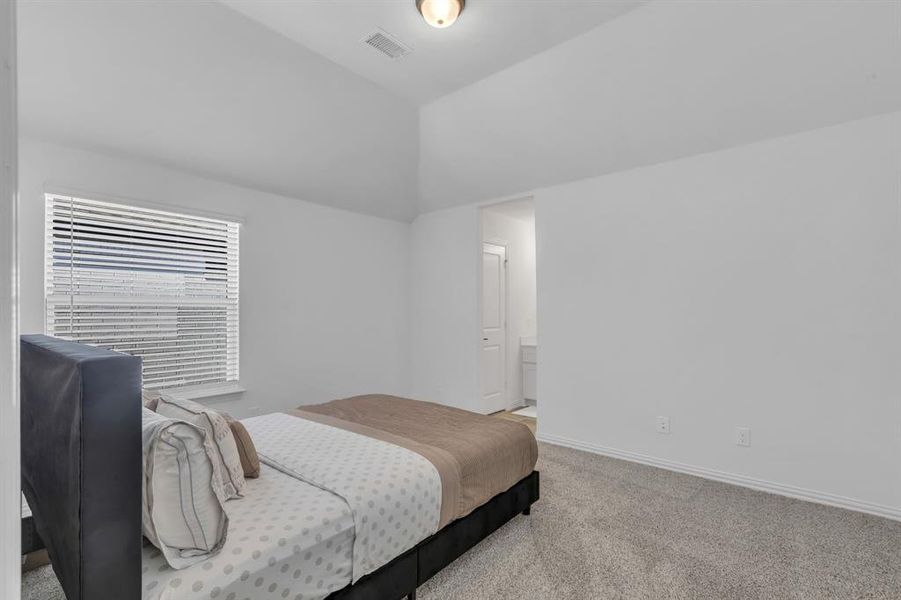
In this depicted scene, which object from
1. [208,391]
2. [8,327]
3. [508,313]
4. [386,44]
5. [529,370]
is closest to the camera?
[8,327]

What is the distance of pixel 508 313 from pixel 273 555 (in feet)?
14.1

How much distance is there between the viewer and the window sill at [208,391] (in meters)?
3.47

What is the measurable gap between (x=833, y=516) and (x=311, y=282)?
4.34 meters

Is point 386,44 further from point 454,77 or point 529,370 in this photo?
point 529,370

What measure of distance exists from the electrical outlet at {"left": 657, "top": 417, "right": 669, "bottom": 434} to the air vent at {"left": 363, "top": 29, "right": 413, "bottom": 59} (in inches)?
131

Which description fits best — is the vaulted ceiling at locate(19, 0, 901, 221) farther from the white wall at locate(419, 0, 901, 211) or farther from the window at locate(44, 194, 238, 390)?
the window at locate(44, 194, 238, 390)

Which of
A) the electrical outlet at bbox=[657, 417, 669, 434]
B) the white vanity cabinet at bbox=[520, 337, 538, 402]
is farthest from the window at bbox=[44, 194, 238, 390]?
the electrical outlet at bbox=[657, 417, 669, 434]

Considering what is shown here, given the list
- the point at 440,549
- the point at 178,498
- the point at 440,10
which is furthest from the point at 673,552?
the point at 440,10

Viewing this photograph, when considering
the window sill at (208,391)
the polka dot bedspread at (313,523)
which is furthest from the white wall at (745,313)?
the window sill at (208,391)

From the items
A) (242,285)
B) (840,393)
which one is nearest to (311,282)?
(242,285)

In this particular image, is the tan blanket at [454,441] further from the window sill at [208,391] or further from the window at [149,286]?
the window at [149,286]

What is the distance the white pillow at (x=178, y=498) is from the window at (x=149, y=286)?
2317 mm

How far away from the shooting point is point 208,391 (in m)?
3.60

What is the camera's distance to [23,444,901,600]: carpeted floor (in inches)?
75.7
